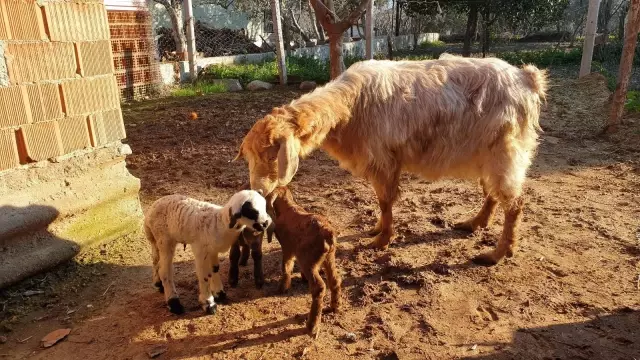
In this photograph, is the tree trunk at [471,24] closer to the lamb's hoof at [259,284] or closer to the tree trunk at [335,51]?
the tree trunk at [335,51]

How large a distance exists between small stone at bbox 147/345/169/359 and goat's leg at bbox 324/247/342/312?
46.3 inches

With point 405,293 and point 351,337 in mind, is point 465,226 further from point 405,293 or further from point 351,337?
point 351,337

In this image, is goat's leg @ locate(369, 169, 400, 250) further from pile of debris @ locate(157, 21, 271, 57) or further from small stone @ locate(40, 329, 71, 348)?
pile of debris @ locate(157, 21, 271, 57)

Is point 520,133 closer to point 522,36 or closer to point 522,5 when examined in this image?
point 522,5

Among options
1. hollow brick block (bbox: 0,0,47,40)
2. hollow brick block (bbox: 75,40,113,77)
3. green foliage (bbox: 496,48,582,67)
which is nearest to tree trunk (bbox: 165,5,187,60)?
hollow brick block (bbox: 75,40,113,77)

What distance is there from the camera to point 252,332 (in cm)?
324

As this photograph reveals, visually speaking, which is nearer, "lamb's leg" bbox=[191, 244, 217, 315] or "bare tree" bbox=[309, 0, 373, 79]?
"lamb's leg" bbox=[191, 244, 217, 315]

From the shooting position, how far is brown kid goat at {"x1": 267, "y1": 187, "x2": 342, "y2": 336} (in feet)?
10.3

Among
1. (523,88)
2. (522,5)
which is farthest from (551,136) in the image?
(522,5)

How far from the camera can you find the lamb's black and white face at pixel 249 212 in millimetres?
2965

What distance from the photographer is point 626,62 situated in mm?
7629

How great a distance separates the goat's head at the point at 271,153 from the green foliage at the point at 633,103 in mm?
8015

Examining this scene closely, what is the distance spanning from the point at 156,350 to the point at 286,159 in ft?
5.31

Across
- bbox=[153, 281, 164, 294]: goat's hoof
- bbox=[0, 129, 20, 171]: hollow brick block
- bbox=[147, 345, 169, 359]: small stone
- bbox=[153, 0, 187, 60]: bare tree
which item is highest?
bbox=[153, 0, 187, 60]: bare tree
